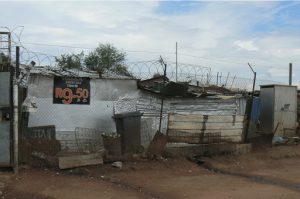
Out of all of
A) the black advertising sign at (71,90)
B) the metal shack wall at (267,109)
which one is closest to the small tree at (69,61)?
the black advertising sign at (71,90)

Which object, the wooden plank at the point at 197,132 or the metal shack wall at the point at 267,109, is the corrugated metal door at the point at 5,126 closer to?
the wooden plank at the point at 197,132

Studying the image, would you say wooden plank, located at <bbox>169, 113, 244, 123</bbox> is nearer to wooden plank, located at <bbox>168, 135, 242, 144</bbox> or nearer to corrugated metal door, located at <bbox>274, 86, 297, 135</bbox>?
wooden plank, located at <bbox>168, 135, 242, 144</bbox>

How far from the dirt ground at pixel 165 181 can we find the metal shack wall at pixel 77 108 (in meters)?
1.63

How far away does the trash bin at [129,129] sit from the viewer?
12344 millimetres

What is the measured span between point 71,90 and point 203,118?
4089 millimetres

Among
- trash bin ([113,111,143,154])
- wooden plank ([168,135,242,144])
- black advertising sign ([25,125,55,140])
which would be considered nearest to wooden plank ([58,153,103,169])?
black advertising sign ([25,125,55,140])

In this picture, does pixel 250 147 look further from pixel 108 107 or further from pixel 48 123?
pixel 48 123

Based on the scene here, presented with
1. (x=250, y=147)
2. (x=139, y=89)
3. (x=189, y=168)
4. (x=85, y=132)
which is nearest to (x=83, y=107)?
(x=85, y=132)

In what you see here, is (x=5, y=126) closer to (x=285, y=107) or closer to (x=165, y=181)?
(x=165, y=181)

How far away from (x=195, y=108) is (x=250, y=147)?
2.28 meters

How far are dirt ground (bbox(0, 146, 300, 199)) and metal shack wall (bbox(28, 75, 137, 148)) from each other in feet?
5.33

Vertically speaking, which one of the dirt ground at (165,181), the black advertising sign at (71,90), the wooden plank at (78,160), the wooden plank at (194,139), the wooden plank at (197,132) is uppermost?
the black advertising sign at (71,90)

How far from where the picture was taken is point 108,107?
12992 millimetres

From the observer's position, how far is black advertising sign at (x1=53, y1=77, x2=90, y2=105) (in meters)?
12.1
